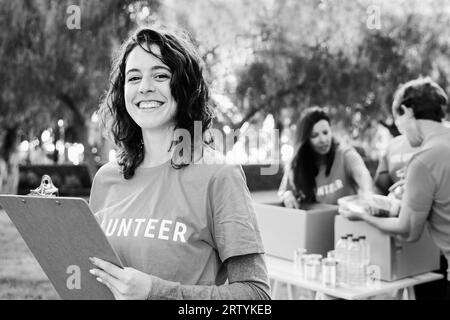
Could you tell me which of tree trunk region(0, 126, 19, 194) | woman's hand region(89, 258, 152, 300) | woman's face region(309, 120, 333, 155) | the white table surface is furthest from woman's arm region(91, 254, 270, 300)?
tree trunk region(0, 126, 19, 194)

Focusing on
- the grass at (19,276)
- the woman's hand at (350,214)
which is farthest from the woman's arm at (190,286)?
the grass at (19,276)

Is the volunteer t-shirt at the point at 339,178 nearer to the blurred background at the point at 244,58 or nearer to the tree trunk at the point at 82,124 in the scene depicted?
the blurred background at the point at 244,58

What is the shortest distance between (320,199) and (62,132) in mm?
7765

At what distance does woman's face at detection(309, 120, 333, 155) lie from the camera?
132 inches

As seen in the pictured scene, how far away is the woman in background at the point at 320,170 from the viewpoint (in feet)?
10.7

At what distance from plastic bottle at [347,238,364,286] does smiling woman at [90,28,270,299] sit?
117cm

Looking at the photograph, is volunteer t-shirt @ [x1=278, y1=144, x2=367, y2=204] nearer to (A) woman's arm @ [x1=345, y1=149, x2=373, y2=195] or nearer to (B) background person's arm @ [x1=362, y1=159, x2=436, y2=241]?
(A) woman's arm @ [x1=345, y1=149, x2=373, y2=195]

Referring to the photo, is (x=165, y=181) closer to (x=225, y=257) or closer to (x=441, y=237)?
(x=225, y=257)

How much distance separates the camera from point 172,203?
4.00 ft

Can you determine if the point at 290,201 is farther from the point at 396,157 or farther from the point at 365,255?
the point at 365,255

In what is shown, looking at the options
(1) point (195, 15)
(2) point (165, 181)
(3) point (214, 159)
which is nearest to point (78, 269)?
(2) point (165, 181)

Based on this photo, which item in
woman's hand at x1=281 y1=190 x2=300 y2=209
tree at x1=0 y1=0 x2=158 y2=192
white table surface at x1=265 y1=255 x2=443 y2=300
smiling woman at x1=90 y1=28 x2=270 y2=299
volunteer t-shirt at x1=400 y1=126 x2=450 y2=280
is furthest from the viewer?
tree at x1=0 y1=0 x2=158 y2=192

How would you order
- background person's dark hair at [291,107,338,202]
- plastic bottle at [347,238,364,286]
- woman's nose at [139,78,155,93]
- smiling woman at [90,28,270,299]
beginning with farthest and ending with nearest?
1. background person's dark hair at [291,107,338,202]
2. plastic bottle at [347,238,364,286]
3. woman's nose at [139,78,155,93]
4. smiling woman at [90,28,270,299]

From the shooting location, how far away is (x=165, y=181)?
1268 mm
